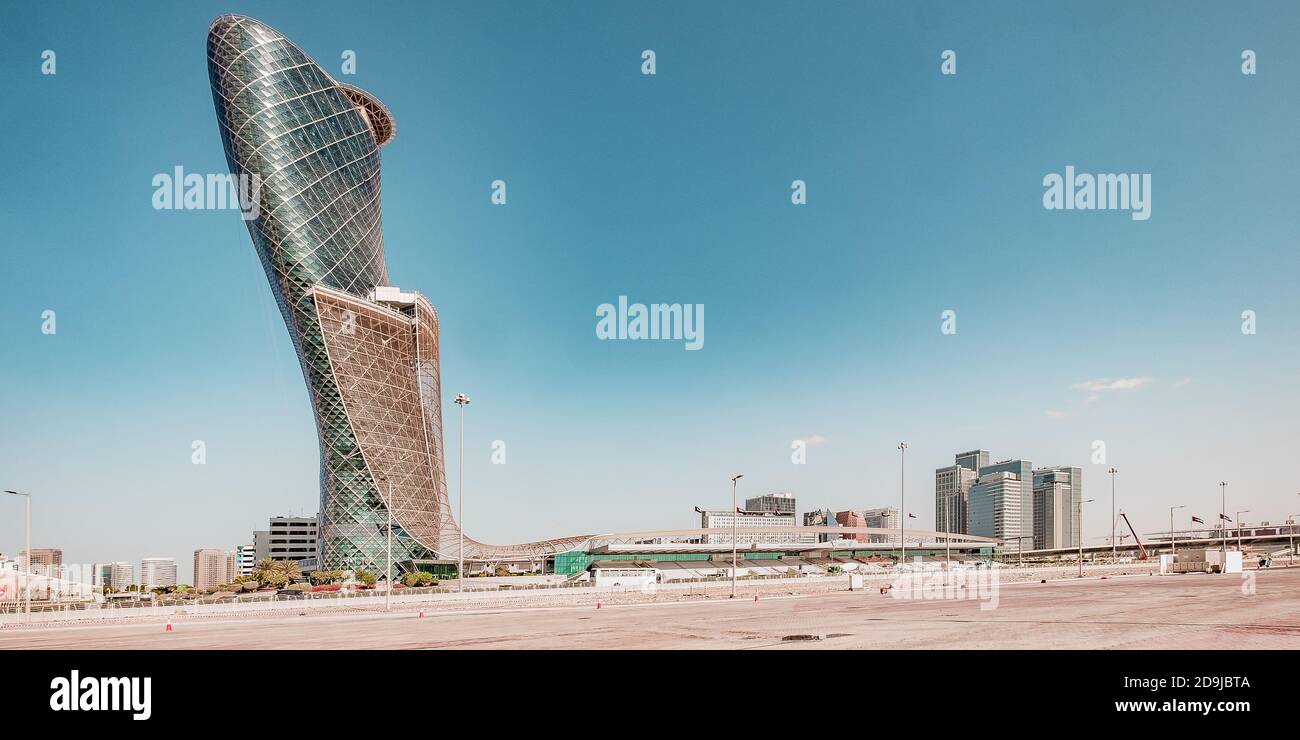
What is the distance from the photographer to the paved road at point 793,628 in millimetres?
21734

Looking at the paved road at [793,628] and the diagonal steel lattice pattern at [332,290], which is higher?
the diagonal steel lattice pattern at [332,290]

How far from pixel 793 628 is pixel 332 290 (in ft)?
299

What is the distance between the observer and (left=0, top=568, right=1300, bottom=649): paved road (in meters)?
21.7

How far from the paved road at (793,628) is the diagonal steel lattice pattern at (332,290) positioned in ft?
215

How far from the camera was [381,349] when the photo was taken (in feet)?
352

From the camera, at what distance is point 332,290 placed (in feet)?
336

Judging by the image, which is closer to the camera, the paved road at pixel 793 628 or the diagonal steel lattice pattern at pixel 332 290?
the paved road at pixel 793 628

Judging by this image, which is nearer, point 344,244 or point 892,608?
point 892,608

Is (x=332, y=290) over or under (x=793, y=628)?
over

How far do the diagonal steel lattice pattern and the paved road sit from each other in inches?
2578

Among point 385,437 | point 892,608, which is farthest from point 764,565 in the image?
point 892,608

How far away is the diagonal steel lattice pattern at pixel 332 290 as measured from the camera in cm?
10100
